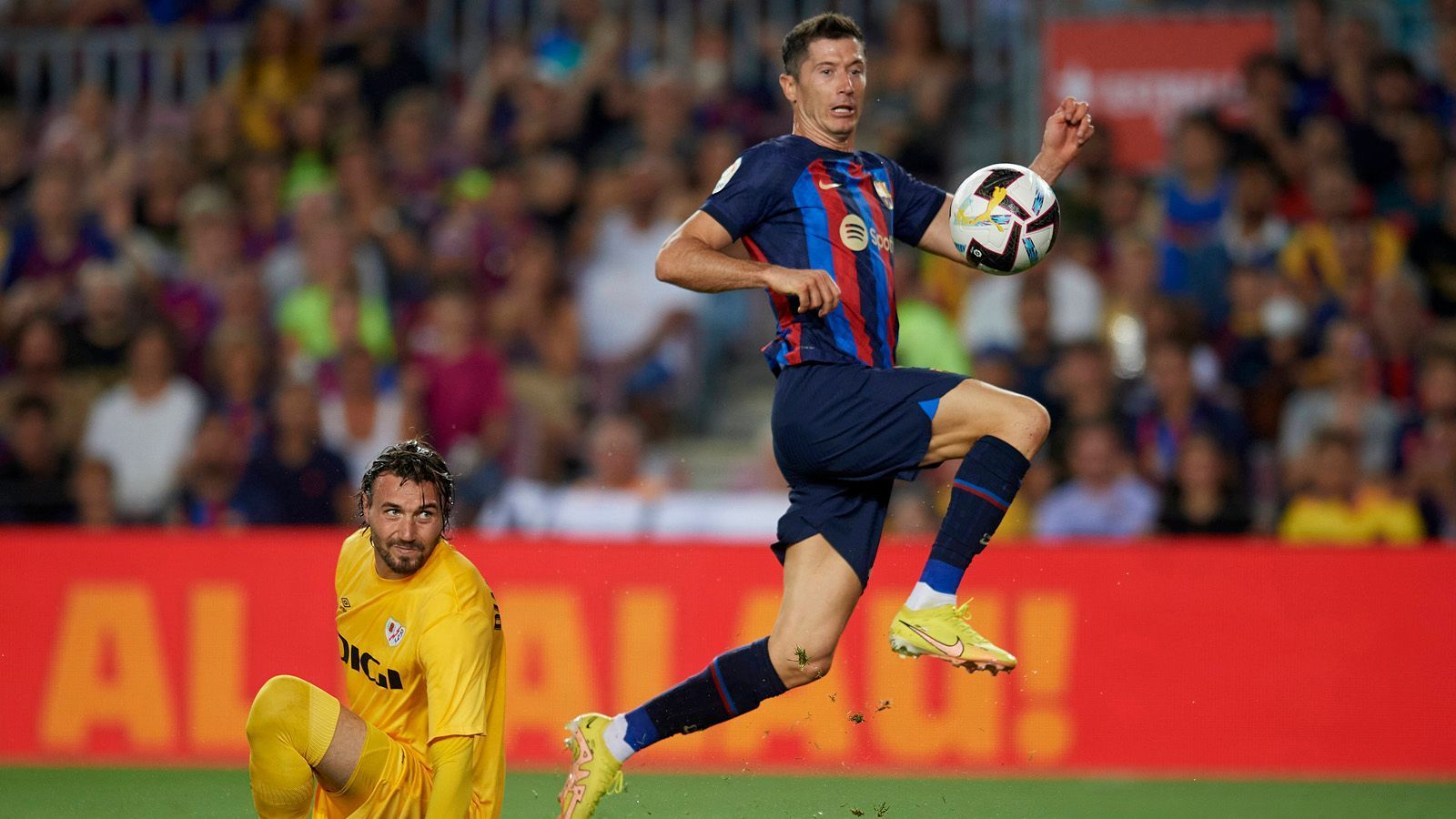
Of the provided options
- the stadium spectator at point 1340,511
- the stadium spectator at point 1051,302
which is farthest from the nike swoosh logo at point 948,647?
the stadium spectator at point 1051,302

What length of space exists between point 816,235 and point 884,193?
1.17ft

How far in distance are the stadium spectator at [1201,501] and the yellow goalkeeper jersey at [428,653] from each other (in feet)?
15.8

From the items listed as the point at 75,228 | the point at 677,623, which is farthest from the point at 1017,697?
the point at 75,228

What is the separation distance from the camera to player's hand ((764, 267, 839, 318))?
519 centimetres

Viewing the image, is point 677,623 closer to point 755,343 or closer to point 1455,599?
point 755,343

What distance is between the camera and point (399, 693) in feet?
18.1

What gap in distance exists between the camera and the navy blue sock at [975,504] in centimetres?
555

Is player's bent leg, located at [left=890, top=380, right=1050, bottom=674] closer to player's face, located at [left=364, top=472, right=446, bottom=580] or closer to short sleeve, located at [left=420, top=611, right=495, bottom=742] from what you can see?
short sleeve, located at [left=420, top=611, right=495, bottom=742]

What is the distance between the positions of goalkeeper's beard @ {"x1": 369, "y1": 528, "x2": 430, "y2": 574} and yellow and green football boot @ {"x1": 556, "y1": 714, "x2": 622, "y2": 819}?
0.91m

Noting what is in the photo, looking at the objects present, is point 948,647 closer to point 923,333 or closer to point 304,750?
point 304,750

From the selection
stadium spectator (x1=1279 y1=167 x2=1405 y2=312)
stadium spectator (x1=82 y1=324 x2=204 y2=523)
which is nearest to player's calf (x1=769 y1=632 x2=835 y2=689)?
stadium spectator (x1=82 y1=324 x2=204 y2=523)

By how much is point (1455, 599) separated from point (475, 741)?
5351mm

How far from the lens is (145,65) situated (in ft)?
42.7

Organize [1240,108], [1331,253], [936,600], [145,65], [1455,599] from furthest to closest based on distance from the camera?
1. [145,65]
2. [1240,108]
3. [1331,253]
4. [1455,599]
5. [936,600]
